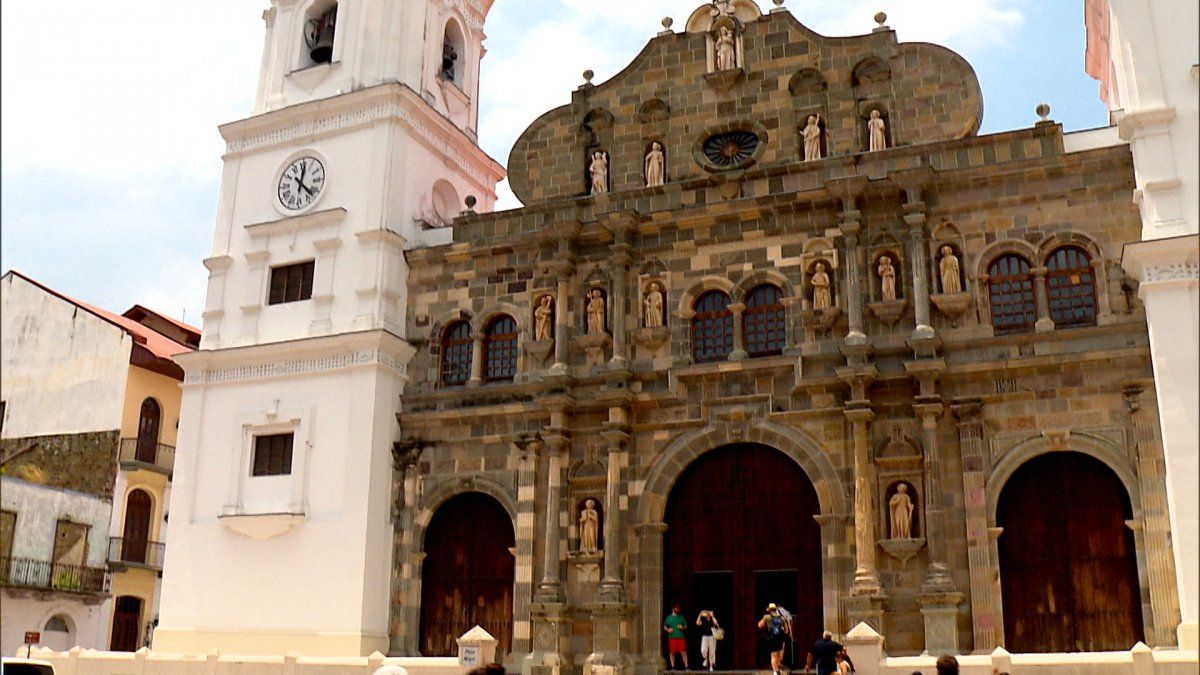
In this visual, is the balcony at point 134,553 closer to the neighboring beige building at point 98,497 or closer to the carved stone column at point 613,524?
the neighboring beige building at point 98,497

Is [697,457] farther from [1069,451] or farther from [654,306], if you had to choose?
[1069,451]

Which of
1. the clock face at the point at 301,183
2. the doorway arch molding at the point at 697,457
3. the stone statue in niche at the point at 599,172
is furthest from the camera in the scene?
the clock face at the point at 301,183

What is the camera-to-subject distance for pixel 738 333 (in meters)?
21.6

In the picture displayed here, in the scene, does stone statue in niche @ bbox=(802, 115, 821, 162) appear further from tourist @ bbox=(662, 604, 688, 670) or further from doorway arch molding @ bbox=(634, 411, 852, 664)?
tourist @ bbox=(662, 604, 688, 670)

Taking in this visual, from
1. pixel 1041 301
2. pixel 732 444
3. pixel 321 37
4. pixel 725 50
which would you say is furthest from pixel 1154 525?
pixel 321 37

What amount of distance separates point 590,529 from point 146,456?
16399 mm

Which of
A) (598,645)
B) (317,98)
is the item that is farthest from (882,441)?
(317,98)

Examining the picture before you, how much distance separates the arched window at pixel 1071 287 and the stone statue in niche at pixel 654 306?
7121 millimetres

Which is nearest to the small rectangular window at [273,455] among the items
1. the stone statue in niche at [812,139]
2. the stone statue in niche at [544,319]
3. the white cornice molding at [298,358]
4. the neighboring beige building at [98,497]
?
the white cornice molding at [298,358]

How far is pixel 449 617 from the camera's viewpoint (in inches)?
889

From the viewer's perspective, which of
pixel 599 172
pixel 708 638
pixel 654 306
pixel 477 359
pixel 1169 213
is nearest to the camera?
pixel 1169 213

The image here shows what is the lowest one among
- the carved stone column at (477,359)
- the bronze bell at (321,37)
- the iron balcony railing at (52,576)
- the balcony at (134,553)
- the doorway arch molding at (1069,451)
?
the iron balcony railing at (52,576)

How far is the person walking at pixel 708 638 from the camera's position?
19.8 m

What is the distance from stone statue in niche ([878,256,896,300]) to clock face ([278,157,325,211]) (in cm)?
1261
